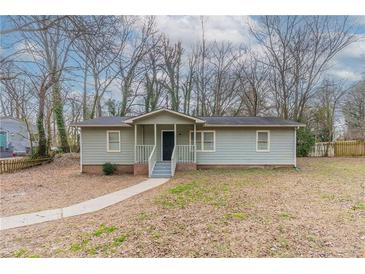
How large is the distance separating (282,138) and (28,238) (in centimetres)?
1146

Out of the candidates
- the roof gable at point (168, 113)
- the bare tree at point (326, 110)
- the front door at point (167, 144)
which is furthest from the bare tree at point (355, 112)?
the front door at point (167, 144)

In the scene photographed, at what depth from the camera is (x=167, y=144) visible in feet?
39.5

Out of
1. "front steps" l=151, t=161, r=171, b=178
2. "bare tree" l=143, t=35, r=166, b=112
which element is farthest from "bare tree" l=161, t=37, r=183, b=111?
"front steps" l=151, t=161, r=171, b=178

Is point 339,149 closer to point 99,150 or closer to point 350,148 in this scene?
Answer: point 350,148

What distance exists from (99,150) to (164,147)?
3346 millimetres

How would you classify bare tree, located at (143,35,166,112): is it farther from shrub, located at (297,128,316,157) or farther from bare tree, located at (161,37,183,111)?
shrub, located at (297,128,316,157)

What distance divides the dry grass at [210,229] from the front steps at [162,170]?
332 centimetres

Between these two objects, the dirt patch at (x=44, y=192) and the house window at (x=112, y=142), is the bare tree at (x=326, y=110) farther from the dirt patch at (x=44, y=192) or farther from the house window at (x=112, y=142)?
the dirt patch at (x=44, y=192)

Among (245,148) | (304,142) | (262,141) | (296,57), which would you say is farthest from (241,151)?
(296,57)

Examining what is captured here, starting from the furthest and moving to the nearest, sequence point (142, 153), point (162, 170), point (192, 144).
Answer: point (192, 144), point (142, 153), point (162, 170)

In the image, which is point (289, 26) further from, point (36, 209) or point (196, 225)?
point (36, 209)

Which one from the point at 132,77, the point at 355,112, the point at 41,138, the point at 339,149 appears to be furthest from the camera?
the point at 355,112

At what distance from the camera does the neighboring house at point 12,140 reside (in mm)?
20688

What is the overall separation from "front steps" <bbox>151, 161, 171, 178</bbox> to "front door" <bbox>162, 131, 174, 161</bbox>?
0.88 m
